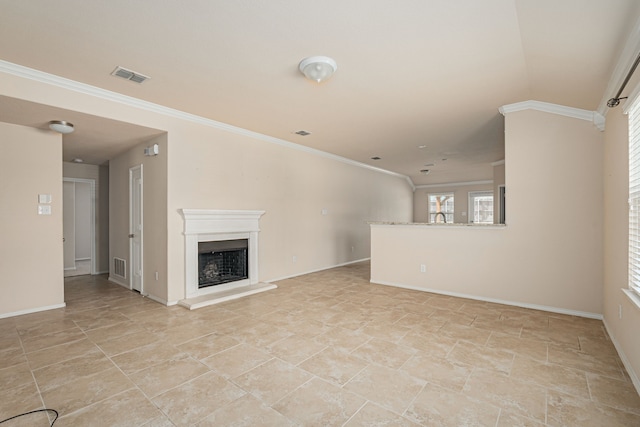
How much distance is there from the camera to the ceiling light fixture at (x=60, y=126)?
11.9 ft

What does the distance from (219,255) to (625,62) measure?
506 cm

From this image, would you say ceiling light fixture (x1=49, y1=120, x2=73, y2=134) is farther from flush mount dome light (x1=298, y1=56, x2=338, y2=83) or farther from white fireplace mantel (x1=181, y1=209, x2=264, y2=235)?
flush mount dome light (x1=298, y1=56, x2=338, y2=83)

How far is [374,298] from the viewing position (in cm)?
446

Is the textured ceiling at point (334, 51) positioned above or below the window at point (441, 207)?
above

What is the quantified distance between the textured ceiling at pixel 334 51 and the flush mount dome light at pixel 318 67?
0.08 metres

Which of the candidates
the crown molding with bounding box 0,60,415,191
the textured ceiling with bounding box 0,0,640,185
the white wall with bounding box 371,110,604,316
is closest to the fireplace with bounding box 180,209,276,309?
the crown molding with bounding box 0,60,415,191

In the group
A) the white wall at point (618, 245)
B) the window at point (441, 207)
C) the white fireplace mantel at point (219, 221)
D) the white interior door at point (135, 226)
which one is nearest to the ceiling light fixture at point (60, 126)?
the white interior door at point (135, 226)

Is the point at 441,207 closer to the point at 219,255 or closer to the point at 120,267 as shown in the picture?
the point at 219,255

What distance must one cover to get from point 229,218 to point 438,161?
5.54m

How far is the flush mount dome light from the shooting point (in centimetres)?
272

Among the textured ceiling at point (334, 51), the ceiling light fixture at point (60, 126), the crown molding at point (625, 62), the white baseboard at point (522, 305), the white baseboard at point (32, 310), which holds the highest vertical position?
the textured ceiling at point (334, 51)

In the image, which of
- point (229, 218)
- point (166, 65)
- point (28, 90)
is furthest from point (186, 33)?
point (229, 218)

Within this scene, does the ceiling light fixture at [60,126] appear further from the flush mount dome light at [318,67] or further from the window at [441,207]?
the window at [441,207]

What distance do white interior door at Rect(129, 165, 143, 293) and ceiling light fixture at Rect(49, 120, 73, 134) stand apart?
1.09 m
